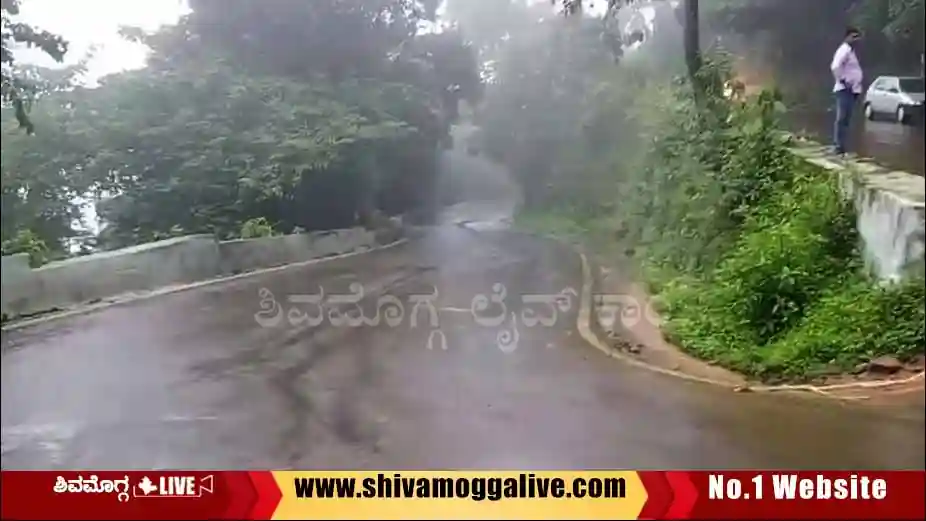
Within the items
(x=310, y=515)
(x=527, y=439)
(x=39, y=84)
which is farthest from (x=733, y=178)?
(x=39, y=84)

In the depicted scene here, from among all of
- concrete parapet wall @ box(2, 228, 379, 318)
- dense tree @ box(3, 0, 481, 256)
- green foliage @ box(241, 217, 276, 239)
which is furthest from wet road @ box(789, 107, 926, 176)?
green foliage @ box(241, 217, 276, 239)

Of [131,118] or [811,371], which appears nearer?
[811,371]

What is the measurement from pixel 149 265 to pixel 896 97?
6.76ft

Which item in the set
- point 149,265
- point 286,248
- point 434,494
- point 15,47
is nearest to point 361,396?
point 434,494

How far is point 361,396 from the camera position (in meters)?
2.37

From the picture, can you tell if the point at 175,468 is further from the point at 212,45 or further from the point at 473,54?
the point at 473,54

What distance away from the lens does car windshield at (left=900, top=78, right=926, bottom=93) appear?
228cm

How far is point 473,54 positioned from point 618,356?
94 centimetres

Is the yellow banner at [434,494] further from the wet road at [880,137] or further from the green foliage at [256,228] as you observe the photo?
the wet road at [880,137]

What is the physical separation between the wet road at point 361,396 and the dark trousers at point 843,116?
704 millimetres

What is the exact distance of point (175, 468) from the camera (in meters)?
2.34

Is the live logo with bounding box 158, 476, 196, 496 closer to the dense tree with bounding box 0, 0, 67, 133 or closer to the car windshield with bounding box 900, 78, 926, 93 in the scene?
the dense tree with bounding box 0, 0, 67, 133

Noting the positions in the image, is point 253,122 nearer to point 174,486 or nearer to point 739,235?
point 174,486

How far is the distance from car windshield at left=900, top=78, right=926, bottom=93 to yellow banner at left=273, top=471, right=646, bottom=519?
127cm
